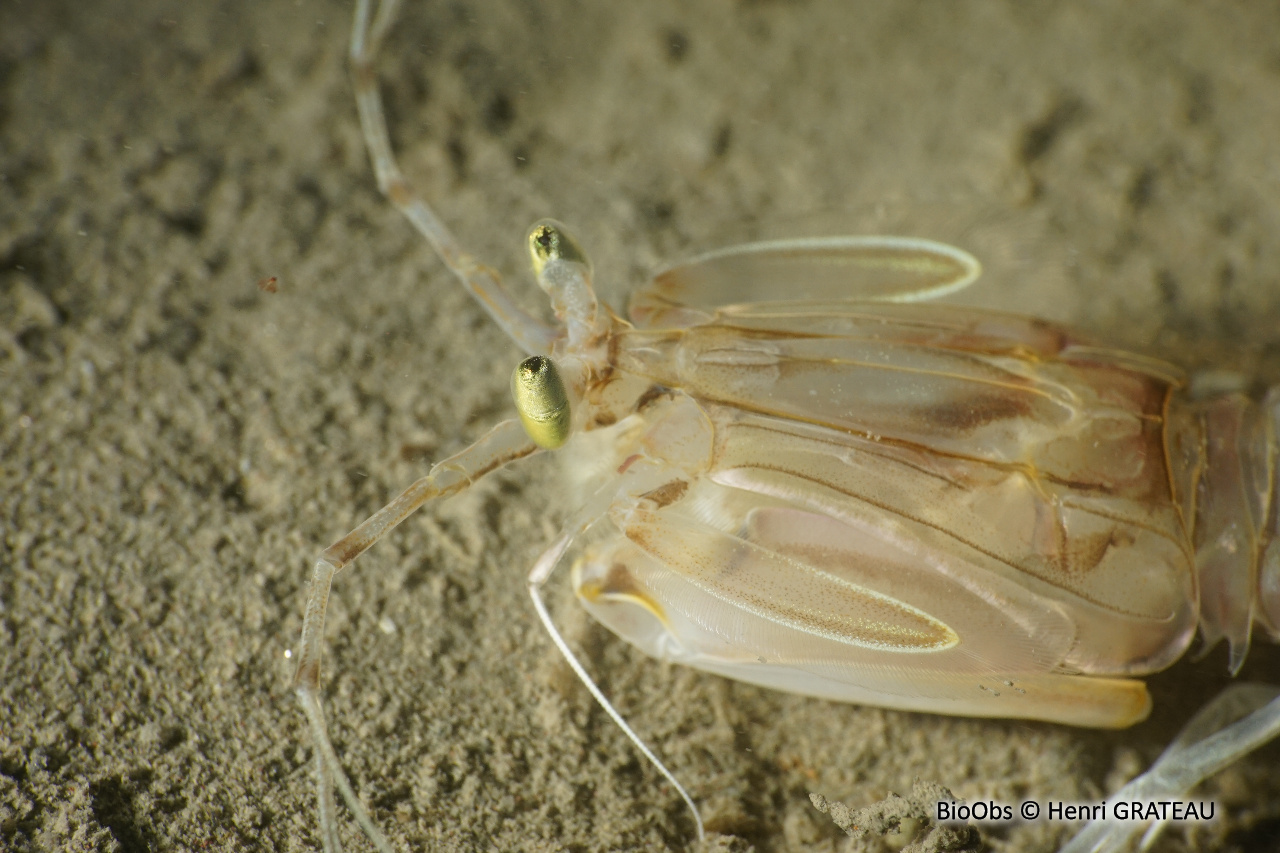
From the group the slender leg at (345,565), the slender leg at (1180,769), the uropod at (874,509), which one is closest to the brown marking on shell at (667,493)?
the uropod at (874,509)

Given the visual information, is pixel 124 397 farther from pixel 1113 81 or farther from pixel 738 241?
pixel 1113 81

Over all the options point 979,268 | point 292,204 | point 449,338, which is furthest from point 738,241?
point 292,204

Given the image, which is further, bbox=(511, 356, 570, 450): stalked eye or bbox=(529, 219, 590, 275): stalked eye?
bbox=(529, 219, 590, 275): stalked eye

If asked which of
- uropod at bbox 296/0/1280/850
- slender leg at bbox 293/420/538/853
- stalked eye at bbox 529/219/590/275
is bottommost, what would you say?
uropod at bbox 296/0/1280/850

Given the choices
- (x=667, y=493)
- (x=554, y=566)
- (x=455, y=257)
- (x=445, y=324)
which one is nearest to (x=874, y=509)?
(x=667, y=493)

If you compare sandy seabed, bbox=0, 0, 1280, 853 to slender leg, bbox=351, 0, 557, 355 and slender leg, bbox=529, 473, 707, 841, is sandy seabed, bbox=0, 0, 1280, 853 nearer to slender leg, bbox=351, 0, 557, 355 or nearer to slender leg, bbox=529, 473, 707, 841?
slender leg, bbox=529, 473, 707, 841

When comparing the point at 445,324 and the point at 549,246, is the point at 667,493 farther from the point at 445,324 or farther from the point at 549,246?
the point at 445,324

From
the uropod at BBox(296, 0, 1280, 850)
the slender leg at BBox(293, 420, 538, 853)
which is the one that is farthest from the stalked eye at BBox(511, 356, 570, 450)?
the slender leg at BBox(293, 420, 538, 853)
